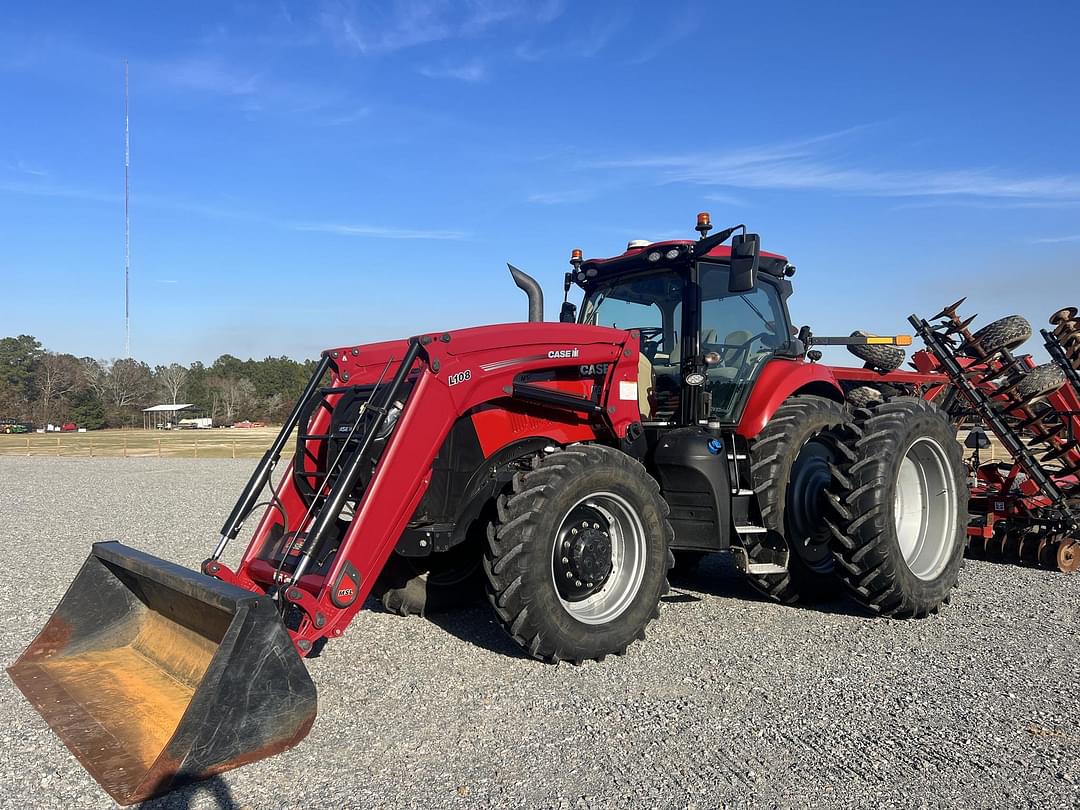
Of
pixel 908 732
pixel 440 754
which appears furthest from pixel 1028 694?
pixel 440 754

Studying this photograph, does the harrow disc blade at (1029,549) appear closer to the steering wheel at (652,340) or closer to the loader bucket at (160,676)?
the steering wheel at (652,340)

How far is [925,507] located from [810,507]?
1035 mm

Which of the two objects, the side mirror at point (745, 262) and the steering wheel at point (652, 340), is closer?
the side mirror at point (745, 262)

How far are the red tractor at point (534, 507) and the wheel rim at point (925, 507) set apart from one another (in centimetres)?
2

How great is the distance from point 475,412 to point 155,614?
2.07 m

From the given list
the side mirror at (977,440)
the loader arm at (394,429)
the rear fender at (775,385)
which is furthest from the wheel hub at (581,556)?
the side mirror at (977,440)

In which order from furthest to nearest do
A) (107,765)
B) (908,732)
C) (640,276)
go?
(640,276), (908,732), (107,765)

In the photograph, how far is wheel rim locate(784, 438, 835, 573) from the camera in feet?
19.1

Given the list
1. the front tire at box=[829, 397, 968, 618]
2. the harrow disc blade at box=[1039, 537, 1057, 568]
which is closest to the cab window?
the front tire at box=[829, 397, 968, 618]

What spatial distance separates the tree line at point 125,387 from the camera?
78500mm

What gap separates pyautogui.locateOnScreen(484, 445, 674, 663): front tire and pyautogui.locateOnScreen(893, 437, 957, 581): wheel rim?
233 cm

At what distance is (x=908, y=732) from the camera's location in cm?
373

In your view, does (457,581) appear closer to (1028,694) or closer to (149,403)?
(1028,694)

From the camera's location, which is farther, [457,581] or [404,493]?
[457,581]
